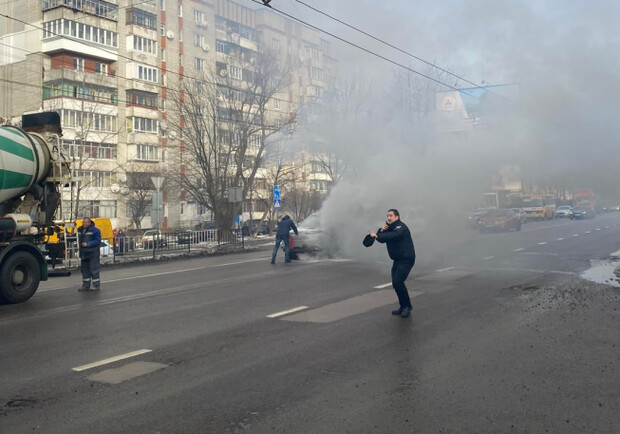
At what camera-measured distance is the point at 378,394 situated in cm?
500

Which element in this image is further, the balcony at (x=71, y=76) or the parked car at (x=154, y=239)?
the balcony at (x=71, y=76)

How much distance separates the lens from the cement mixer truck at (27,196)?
35.4 ft

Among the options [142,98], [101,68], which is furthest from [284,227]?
[142,98]

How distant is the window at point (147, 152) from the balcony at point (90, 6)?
1099 cm

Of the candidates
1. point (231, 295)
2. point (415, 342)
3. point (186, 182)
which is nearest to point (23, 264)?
point (231, 295)

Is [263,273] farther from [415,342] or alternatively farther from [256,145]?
[256,145]

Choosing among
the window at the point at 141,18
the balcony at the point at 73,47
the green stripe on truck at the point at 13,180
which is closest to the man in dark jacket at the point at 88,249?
the green stripe on truck at the point at 13,180

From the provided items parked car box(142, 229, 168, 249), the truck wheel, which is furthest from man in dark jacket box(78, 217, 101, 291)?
parked car box(142, 229, 168, 249)

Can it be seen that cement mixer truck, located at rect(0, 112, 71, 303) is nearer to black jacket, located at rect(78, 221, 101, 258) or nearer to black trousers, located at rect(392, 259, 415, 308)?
black jacket, located at rect(78, 221, 101, 258)

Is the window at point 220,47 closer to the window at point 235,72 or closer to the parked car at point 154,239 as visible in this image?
the window at point 235,72

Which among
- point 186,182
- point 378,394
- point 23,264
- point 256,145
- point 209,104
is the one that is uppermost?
point 209,104

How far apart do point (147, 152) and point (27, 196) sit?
131 feet

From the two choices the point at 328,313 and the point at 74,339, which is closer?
the point at 74,339

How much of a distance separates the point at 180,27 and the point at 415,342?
5235 cm
